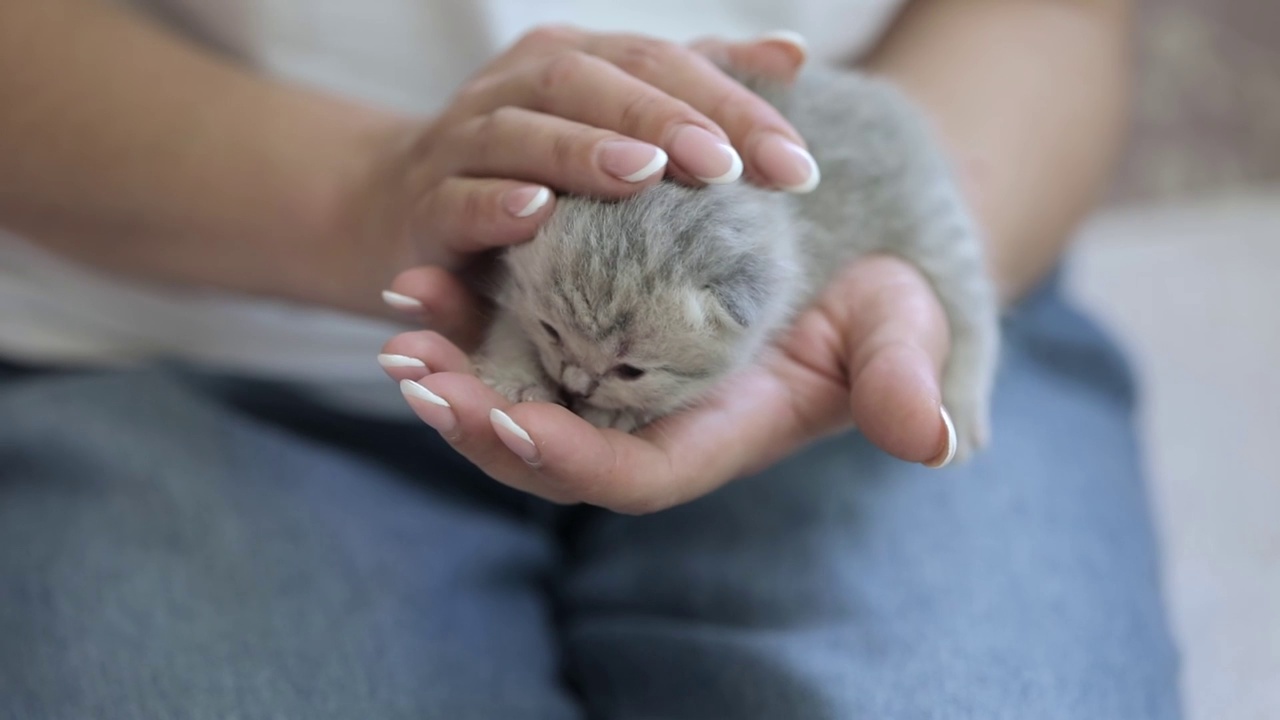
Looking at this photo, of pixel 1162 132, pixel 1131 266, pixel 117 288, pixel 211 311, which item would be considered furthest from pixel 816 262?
pixel 1162 132

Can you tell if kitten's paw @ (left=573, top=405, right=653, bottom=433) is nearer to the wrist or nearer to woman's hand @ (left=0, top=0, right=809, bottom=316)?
woman's hand @ (left=0, top=0, right=809, bottom=316)

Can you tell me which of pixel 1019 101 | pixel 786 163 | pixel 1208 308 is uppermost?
pixel 786 163

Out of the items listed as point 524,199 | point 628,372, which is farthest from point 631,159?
point 628,372

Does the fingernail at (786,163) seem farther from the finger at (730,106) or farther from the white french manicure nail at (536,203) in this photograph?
the white french manicure nail at (536,203)

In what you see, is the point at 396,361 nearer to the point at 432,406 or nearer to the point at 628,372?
the point at 432,406

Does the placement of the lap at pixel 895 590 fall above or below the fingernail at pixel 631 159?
below

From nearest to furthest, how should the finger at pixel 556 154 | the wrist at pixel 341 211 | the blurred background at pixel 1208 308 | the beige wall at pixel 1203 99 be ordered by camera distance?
the finger at pixel 556 154
the wrist at pixel 341 211
the blurred background at pixel 1208 308
the beige wall at pixel 1203 99

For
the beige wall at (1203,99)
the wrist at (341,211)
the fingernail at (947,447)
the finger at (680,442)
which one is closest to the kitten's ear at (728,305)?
the finger at (680,442)

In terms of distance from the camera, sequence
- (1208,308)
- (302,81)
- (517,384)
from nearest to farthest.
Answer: (517,384), (302,81), (1208,308)
